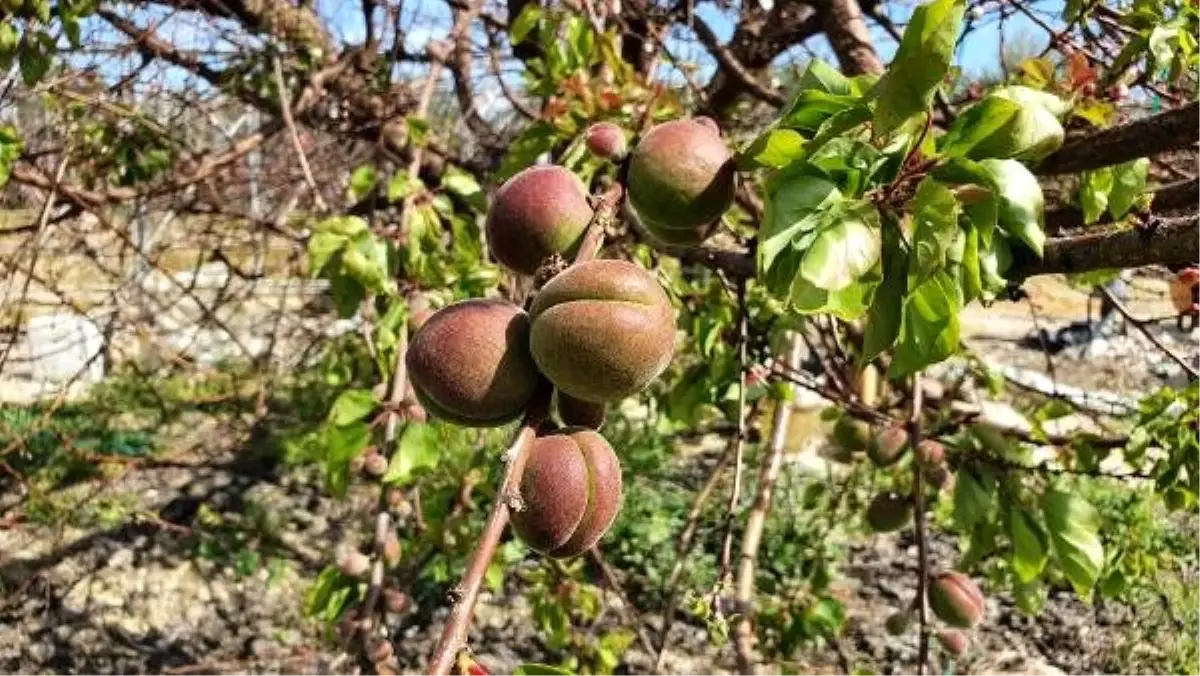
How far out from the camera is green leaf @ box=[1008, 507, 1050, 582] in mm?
1661

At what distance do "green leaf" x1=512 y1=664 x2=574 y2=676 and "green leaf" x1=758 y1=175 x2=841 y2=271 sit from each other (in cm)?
30

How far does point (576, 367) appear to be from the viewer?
76cm

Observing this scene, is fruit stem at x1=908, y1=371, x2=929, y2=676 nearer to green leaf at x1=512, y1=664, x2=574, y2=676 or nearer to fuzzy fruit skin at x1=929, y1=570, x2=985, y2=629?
fuzzy fruit skin at x1=929, y1=570, x2=985, y2=629

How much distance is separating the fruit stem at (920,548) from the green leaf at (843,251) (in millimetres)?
931

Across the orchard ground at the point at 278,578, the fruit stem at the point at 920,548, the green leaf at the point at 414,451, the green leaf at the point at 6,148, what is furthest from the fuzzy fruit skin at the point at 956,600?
the green leaf at the point at 6,148

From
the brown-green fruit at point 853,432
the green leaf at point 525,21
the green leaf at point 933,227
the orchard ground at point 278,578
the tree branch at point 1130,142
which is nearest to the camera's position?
the green leaf at point 933,227

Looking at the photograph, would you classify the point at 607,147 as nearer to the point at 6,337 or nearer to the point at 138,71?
the point at 138,71

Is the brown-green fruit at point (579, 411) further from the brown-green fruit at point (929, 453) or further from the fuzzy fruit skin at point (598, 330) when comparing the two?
the brown-green fruit at point (929, 453)

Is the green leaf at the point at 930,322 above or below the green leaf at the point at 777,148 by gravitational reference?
below

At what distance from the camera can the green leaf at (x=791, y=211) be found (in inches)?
29.3

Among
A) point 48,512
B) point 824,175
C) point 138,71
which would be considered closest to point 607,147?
point 824,175

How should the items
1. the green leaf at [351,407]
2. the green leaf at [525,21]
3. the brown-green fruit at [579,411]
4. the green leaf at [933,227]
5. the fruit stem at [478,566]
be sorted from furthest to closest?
the green leaf at [525,21] < the green leaf at [351,407] < the brown-green fruit at [579,411] < the green leaf at [933,227] < the fruit stem at [478,566]

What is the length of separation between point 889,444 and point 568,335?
142cm

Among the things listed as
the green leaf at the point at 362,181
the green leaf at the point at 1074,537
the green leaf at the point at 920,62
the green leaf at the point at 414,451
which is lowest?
the green leaf at the point at 1074,537
